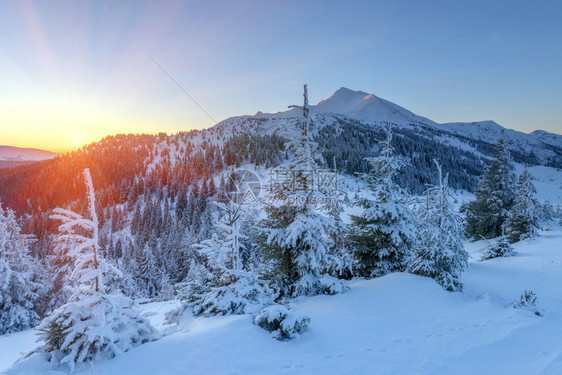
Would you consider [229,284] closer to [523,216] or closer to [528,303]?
[528,303]

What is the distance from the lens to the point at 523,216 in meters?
26.3

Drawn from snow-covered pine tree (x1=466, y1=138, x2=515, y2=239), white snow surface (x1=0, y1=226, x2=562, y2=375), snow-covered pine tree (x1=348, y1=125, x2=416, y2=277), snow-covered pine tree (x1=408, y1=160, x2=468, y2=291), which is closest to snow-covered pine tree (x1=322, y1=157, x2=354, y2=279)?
snow-covered pine tree (x1=348, y1=125, x2=416, y2=277)

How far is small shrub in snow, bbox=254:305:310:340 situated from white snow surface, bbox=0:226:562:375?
0.19 meters

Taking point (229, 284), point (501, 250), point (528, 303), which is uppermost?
point (229, 284)

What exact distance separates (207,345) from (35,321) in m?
23.0

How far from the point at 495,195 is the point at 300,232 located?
29.1 m

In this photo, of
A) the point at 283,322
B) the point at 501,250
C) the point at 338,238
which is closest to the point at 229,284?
the point at 283,322

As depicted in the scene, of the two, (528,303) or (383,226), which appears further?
(383,226)

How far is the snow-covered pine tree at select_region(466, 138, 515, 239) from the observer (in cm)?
2825

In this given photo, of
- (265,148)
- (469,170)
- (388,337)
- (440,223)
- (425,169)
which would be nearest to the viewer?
(388,337)

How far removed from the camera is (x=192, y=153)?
496ft

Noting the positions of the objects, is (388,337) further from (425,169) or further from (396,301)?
(425,169)

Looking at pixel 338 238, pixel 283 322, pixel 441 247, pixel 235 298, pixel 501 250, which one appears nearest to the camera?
pixel 283 322

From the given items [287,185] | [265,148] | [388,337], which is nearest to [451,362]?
[388,337]
